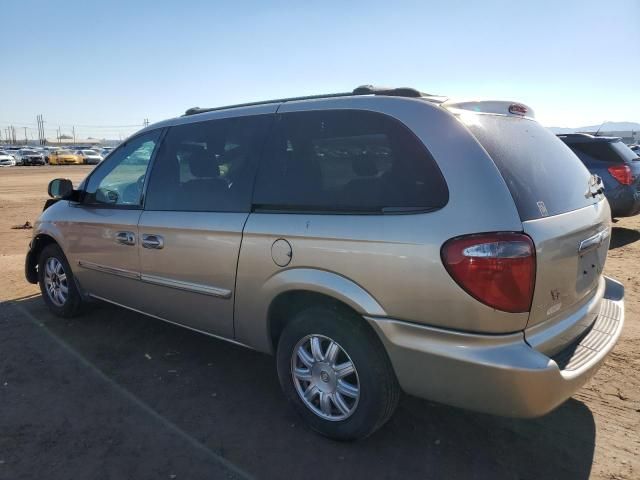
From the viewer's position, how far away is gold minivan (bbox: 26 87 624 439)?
7.19ft

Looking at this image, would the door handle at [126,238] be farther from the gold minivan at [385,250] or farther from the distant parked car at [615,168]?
the distant parked car at [615,168]

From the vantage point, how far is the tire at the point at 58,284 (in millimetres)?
4672

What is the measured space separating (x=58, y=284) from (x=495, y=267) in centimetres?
433

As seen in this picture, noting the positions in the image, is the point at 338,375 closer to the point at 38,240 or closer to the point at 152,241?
the point at 152,241

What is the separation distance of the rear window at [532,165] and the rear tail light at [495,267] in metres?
0.17

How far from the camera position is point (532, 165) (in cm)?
253

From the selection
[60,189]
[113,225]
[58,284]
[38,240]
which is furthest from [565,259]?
[38,240]

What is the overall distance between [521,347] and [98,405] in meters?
2.66

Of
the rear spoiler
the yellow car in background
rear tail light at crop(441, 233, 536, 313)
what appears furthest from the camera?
the yellow car in background

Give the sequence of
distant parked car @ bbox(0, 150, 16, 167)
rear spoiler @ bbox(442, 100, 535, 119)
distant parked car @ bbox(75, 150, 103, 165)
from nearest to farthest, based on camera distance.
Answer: rear spoiler @ bbox(442, 100, 535, 119) → distant parked car @ bbox(0, 150, 16, 167) → distant parked car @ bbox(75, 150, 103, 165)

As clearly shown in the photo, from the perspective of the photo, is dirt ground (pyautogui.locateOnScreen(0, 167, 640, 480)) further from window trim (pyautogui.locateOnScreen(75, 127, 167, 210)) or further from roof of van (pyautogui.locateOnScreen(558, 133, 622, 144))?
roof of van (pyautogui.locateOnScreen(558, 133, 622, 144))

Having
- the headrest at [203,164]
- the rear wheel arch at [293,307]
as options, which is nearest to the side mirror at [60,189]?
the headrest at [203,164]

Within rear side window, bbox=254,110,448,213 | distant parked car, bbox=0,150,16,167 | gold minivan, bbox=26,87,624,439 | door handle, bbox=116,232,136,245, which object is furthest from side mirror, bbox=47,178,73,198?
distant parked car, bbox=0,150,16,167

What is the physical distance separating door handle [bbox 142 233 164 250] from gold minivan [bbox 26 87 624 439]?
0.06 ft
